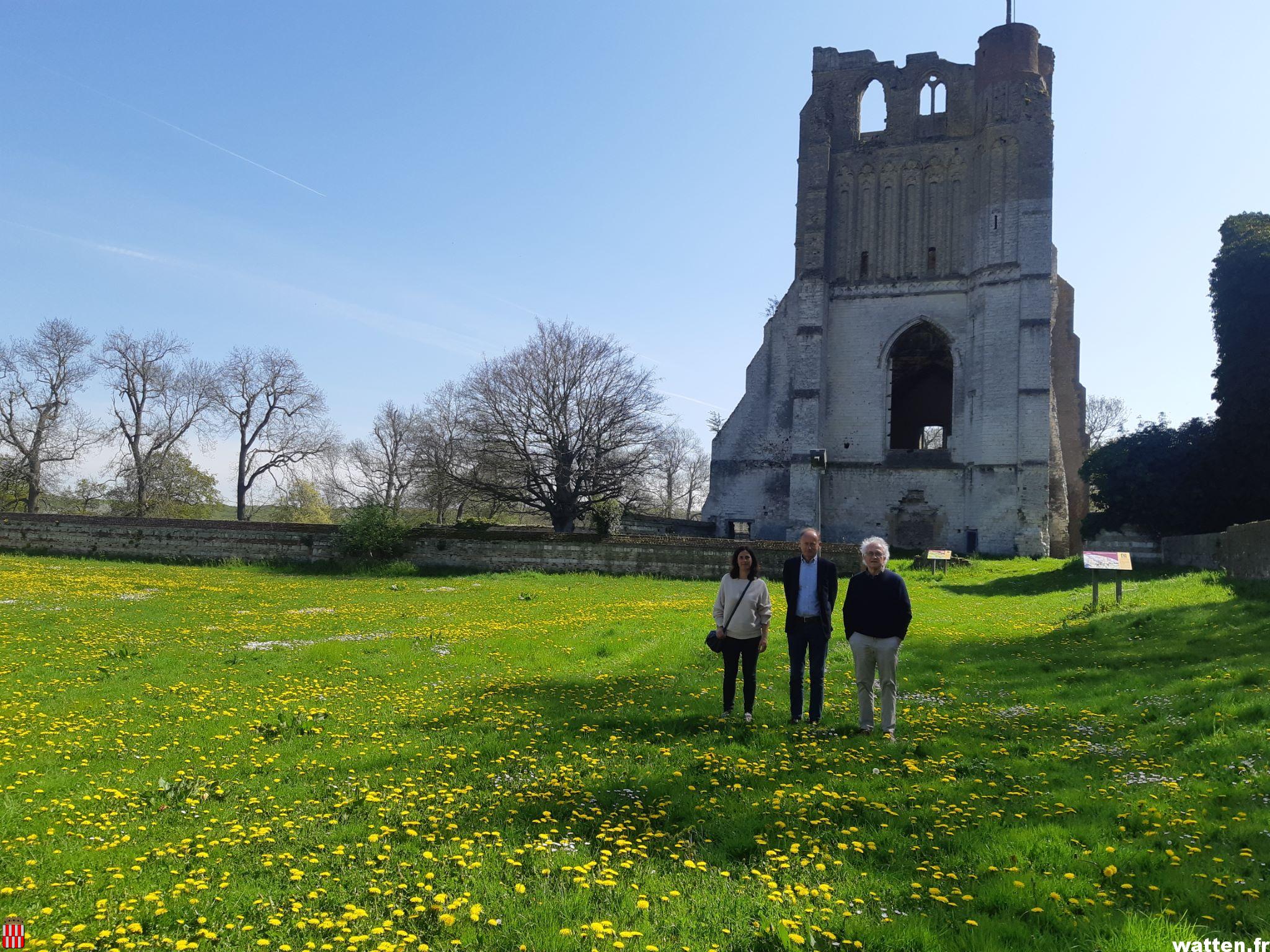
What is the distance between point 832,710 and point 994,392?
3062cm

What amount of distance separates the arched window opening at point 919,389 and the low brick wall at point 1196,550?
16.3 m

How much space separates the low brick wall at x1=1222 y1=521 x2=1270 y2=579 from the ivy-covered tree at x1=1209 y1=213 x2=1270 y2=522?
36.3ft

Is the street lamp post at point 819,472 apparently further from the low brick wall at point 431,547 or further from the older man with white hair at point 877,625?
the older man with white hair at point 877,625

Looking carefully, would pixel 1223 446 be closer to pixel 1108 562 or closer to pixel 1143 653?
pixel 1108 562

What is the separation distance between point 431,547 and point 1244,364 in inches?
1076

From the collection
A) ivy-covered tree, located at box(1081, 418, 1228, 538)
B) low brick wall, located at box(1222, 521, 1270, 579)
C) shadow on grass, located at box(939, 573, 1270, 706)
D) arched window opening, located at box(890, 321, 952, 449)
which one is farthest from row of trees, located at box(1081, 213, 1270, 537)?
shadow on grass, located at box(939, 573, 1270, 706)

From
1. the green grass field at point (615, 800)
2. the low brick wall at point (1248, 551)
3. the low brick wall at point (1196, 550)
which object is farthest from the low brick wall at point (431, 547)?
the green grass field at point (615, 800)

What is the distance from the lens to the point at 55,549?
99.3ft

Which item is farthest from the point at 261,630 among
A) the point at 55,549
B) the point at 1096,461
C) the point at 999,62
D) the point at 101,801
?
the point at 999,62

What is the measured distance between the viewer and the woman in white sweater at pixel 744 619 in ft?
25.2

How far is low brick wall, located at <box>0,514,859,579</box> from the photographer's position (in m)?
26.5

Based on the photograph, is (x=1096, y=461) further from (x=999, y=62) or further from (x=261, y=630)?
(x=261, y=630)

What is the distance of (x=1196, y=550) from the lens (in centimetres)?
2094

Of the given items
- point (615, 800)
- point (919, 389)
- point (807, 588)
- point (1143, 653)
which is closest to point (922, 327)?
point (919, 389)
